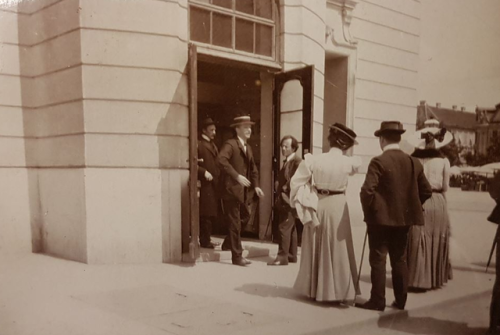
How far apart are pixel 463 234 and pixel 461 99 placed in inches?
142

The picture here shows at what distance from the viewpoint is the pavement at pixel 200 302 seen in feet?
11.0

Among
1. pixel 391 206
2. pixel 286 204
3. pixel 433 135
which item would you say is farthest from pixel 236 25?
pixel 391 206

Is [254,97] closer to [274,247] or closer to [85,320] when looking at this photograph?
[274,247]

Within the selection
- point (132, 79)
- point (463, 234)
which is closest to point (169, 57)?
point (132, 79)

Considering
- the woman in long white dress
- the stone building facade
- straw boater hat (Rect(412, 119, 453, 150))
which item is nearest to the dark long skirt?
straw boater hat (Rect(412, 119, 453, 150))

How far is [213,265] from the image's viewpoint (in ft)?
17.8

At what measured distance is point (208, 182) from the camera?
6203mm

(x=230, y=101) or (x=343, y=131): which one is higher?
(x=230, y=101)

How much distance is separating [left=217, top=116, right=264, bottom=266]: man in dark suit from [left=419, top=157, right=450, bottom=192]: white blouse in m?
2.17

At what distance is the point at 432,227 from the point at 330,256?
4.80 feet

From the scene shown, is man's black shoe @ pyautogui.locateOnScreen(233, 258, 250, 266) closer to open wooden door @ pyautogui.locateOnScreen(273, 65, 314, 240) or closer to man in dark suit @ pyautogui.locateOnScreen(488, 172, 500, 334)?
open wooden door @ pyautogui.locateOnScreen(273, 65, 314, 240)

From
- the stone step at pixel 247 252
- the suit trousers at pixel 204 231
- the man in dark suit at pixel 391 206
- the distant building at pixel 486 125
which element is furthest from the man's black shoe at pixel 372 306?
the suit trousers at pixel 204 231

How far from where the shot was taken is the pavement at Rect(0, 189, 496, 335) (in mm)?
3350

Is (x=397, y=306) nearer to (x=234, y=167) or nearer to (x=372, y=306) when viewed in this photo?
(x=372, y=306)
